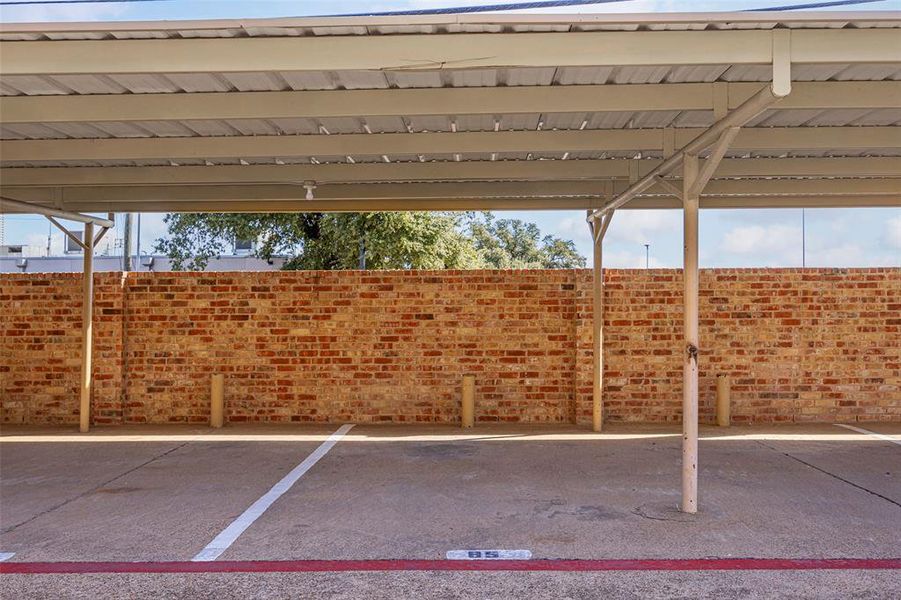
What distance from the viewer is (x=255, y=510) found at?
5836 millimetres

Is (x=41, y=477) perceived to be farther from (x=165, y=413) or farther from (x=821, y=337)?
(x=821, y=337)

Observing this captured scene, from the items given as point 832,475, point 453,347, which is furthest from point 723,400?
point 453,347

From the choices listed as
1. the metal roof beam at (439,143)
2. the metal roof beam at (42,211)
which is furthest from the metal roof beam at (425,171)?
the metal roof beam at (439,143)

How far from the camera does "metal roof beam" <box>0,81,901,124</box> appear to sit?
5.84m

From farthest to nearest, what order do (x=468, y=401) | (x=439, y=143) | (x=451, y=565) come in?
(x=468, y=401) < (x=439, y=143) < (x=451, y=565)

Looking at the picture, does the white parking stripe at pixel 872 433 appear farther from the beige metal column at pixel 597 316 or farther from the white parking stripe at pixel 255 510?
the white parking stripe at pixel 255 510

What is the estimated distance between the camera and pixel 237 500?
6.17m

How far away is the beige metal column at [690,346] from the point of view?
5691 mm

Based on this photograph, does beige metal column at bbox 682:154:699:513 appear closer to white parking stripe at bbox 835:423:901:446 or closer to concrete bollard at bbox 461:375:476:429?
concrete bollard at bbox 461:375:476:429

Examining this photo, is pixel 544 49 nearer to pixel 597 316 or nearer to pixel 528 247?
pixel 597 316

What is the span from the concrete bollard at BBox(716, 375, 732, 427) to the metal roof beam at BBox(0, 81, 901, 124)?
189 inches

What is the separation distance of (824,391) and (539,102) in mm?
6818

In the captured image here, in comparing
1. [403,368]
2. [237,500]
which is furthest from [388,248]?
[237,500]

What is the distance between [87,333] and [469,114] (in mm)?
6723
